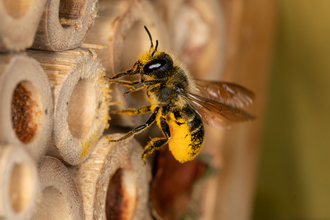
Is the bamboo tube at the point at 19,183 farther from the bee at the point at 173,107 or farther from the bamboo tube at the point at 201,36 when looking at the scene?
the bamboo tube at the point at 201,36

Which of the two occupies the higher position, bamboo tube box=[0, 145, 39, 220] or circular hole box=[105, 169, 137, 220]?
bamboo tube box=[0, 145, 39, 220]

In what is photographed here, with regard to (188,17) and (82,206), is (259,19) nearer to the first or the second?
(188,17)

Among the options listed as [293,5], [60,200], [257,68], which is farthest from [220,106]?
[293,5]

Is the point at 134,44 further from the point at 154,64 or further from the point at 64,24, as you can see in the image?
the point at 64,24

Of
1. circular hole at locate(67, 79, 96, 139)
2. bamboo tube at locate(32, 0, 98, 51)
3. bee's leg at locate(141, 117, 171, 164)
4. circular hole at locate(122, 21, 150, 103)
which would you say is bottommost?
bee's leg at locate(141, 117, 171, 164)

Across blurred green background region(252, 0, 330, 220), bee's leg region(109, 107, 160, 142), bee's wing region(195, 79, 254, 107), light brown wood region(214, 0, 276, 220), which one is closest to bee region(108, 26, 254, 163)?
bee's leg region(109, 107, 160, 142)

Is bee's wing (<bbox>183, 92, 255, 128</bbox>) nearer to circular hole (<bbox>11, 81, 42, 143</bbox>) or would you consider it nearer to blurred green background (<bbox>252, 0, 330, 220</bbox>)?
circular hole (<bbox>11, 81, 42, 143</bbox>)
